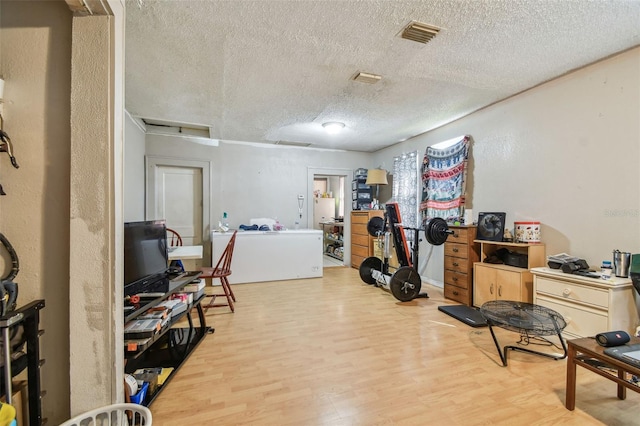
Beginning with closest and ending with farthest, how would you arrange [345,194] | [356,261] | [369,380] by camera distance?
[369,380] → [356,261] → [345,194]

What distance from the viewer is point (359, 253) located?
562cm

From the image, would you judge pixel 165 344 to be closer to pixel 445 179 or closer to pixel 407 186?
pixel 445 179

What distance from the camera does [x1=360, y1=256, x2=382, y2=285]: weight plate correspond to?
4348 mm

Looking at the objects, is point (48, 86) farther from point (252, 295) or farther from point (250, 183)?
point (250, 183)

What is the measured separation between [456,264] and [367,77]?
2.62 meters

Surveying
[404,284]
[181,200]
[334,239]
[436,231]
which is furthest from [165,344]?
[334,239]

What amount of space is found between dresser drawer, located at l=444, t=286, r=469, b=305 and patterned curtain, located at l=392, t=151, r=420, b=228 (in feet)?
4.21

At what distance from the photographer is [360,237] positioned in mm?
5559

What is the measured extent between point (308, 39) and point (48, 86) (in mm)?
1653

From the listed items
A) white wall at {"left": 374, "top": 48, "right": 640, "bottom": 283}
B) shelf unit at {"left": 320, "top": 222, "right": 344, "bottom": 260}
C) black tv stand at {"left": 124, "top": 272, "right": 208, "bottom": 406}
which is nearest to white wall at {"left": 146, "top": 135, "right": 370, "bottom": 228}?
shelf unit at {"left": 320, "top": 222, "right": 344, "bottom": 260}

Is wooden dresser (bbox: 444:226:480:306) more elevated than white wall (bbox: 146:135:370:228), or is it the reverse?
white wall (bbox: 146:135:370:228)

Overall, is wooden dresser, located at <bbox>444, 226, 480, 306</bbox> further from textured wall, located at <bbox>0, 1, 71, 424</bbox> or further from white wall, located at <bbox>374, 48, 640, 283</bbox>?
textured wall, located at <bbox>0, 1, 71, 424</bbox>

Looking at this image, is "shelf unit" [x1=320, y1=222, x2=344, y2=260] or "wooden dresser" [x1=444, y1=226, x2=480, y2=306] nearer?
"wooden dresser" [x1=444, y1=226, x2=480, y2=306]

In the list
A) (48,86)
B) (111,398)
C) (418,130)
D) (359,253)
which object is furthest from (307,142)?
(111,398)
